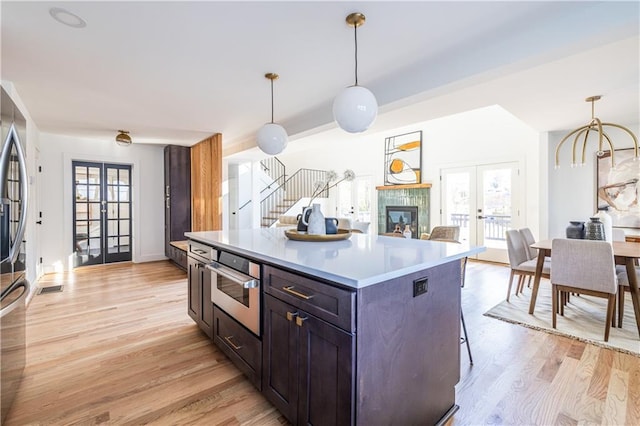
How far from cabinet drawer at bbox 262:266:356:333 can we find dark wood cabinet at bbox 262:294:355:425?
1.3 inches

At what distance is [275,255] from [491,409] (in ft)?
4.93

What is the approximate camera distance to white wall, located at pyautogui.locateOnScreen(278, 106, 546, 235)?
5.30m

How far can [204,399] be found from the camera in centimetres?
180

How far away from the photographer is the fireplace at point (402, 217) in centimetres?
687

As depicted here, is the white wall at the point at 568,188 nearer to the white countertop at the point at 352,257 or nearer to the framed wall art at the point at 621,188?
the framed wall art at the point at 621,188

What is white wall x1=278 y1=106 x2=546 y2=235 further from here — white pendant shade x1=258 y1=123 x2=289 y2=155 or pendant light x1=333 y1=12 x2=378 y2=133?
pendant light x1=333 y1=12 x2=378 y2=133

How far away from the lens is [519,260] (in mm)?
3521

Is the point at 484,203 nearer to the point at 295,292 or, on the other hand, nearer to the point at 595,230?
the point at 595,230

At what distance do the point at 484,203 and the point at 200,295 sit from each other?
551cm

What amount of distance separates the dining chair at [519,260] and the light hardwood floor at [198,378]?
73 centimetres

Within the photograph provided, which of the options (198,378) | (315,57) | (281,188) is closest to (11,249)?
(198,378)

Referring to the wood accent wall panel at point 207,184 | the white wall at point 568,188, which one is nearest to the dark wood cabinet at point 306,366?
the wood accent wall panel at point 207,184

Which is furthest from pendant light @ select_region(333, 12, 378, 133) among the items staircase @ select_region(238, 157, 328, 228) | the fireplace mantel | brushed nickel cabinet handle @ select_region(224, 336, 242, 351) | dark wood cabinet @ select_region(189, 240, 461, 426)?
staircase @ select_region(238, 157, 328, 228)

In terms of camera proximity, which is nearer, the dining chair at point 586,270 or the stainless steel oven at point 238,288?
the stainless steel oven at point 238,288
